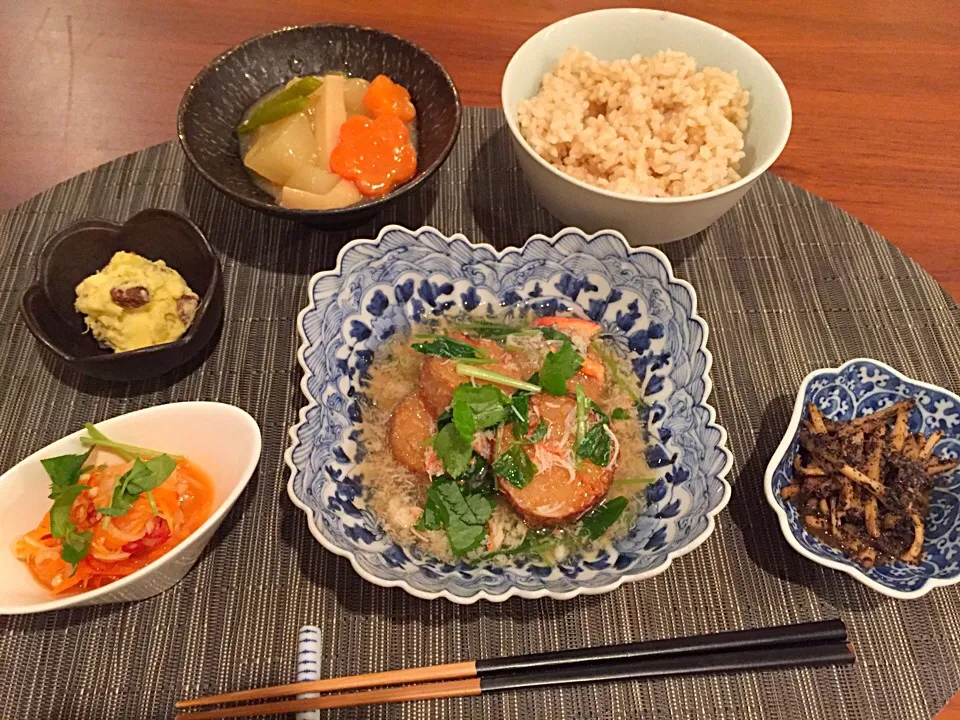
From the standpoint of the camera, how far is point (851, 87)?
262 centimetres

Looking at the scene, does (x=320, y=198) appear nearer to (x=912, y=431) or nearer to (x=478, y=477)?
(x=478, y=477)

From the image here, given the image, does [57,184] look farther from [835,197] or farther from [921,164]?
[921,164]

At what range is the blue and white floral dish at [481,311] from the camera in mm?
1312

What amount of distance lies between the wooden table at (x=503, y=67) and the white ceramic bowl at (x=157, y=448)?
137 centimetres

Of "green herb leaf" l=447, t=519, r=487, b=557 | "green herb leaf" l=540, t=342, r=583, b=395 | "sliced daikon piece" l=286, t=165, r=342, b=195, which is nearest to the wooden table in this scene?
"sliced daikon piece" l=286, t=165, r=342, b=195

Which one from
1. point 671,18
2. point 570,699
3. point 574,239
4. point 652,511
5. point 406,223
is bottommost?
point 570,699

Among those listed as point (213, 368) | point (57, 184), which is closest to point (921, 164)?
point (213, 368)

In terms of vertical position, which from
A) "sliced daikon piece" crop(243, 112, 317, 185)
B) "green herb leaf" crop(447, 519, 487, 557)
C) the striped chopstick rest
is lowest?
the striped chopstick rest

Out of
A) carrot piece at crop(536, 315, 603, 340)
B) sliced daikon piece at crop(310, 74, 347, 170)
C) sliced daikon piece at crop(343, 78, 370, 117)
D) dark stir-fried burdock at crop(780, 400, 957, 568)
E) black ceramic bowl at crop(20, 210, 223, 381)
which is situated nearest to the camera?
dark stir-fried burdock at crop(780, 400, 957, 568)

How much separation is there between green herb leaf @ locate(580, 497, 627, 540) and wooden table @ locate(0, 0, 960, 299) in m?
1.46

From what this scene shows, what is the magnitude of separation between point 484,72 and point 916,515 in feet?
7.07

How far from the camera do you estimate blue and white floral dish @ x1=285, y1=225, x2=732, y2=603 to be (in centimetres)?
131

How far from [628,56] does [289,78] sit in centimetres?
113

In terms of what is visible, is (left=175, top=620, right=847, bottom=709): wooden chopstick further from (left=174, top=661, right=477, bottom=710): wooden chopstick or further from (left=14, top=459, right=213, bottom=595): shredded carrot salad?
(left=14, top=459, right=213, bottom=595): shredded carrot salad
